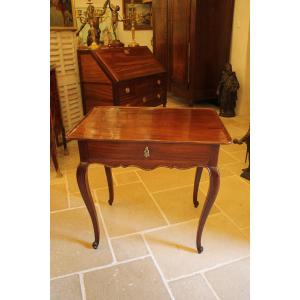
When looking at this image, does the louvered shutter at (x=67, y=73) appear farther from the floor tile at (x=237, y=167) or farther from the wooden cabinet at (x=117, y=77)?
the floor tile at (x=237, y=167)

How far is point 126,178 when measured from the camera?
93.1 inches

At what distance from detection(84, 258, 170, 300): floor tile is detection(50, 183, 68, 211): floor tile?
0.71 metres

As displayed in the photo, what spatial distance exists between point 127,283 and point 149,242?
A: 32 cm

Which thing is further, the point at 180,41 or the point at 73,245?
the point at 180,41

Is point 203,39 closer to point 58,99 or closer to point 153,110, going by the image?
point 58,99

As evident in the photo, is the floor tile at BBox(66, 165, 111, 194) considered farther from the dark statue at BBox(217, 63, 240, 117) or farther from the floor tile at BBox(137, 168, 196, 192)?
the dark statue at BBox(217, 63, 240, 117)

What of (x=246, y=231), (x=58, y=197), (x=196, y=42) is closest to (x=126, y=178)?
(x=58, y=197)

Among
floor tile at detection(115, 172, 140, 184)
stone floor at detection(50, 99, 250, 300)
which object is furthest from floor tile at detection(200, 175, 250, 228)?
floor tile at detection(115, 172, 140, 184)

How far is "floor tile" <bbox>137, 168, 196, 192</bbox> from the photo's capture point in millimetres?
2219

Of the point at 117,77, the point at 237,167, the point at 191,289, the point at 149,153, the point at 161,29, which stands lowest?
the point at 191,289

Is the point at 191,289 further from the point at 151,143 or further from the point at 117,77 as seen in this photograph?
the point at 117,77

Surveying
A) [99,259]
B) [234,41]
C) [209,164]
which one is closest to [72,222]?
[99,259]

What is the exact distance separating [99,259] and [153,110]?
909mm
